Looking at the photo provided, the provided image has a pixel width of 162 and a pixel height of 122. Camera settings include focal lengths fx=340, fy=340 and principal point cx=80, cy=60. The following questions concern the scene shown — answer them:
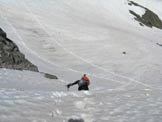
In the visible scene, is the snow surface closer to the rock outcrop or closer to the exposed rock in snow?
the rock outcrop

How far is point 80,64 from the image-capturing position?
35500 mm

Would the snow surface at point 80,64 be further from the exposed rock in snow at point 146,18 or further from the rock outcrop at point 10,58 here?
the exposed rock in snow at point 146,18

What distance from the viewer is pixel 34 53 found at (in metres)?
36.2

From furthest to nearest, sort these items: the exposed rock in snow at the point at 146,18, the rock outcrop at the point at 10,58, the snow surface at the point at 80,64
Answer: the exposed rock in snow at the point at 146,18, the rock outcrop at the point at 10,58, the snow surface at the point at 80,64

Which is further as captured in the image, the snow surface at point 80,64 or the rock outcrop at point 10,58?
the rock outcrop at point 10,58

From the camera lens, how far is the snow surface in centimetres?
1084

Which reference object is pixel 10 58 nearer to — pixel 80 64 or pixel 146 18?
pixel 80 64

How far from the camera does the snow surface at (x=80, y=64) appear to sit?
1084 cm

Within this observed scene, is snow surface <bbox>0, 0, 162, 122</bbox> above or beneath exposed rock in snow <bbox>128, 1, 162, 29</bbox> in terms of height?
above

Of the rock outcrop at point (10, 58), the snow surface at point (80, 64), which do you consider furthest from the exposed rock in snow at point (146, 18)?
the rock outcrop at point (10, 58)

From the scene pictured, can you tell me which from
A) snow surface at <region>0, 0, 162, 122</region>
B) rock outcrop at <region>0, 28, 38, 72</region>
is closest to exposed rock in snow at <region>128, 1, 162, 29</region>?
snow surface at <region>0, 0, 162, 122</region>

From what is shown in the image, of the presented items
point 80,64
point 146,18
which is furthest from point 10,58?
point 146,18

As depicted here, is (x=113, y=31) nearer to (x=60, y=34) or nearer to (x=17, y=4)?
(x=60, y=34)

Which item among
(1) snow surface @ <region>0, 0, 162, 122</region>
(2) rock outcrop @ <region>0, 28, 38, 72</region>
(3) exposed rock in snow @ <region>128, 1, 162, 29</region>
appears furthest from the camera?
(3) exposed rock in snow @ <region>128, 1, 162, 29</region>
